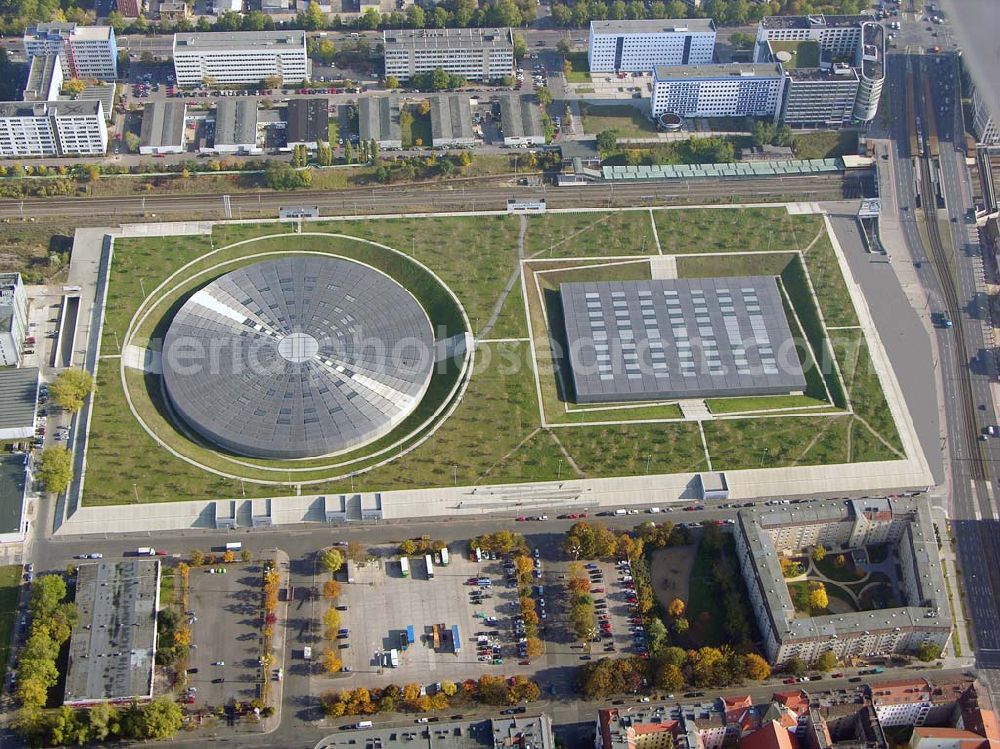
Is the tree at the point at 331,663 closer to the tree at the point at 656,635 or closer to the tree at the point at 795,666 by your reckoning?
the tree at the point at 656,635

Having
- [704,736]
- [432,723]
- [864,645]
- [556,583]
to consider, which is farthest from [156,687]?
[864,645]

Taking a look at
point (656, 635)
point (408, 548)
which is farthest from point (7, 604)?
point (656, 635)

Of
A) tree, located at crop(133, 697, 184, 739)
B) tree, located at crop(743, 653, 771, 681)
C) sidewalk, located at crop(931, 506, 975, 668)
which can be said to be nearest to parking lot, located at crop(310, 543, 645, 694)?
tree, located at crop(743, 653, 771, 681)

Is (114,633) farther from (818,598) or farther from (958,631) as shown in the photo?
(958,631)

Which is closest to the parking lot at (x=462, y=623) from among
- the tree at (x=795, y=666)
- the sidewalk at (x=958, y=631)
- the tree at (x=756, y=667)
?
the tree at (x=756, y=667)

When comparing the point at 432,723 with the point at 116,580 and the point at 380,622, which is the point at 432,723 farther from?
the point at 116,580

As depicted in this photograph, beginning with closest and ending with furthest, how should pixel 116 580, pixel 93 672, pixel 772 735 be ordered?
pixel 772 735, pixel 93 672, pixel 116 580
